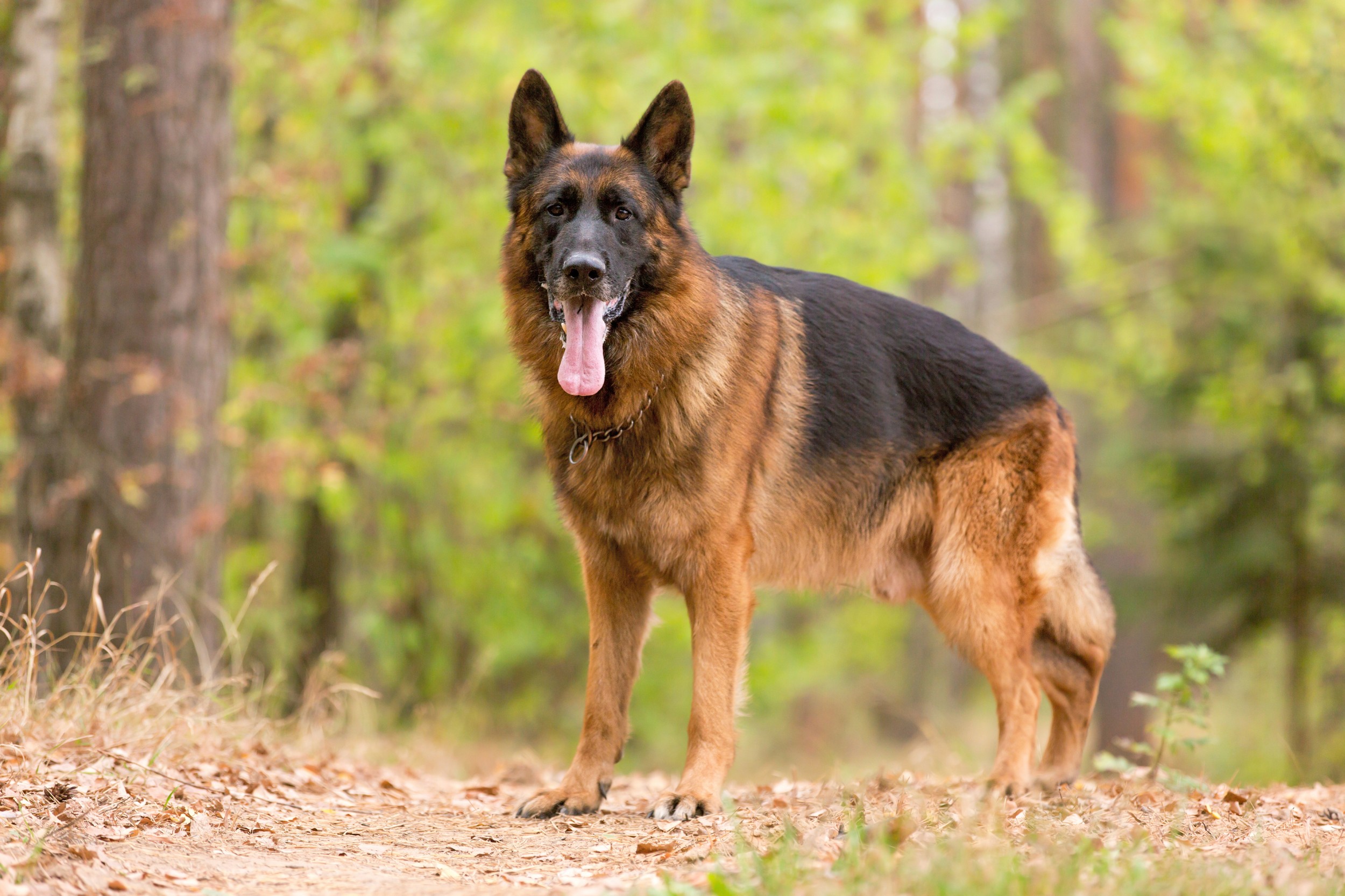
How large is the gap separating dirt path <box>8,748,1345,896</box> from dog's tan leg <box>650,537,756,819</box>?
0.81 ft

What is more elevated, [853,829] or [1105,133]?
[1105,133]

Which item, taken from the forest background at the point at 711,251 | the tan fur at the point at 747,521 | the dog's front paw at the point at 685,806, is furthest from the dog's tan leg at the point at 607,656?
the forest background at the point at 711,251

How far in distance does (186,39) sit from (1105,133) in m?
16.6

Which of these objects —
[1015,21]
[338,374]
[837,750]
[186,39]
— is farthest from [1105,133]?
[186,39]

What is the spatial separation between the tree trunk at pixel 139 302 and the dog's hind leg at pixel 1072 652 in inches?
173

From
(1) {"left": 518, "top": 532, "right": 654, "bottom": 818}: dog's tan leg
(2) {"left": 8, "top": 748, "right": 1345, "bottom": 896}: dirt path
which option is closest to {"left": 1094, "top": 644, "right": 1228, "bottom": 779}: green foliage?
(2) {"left": 8, "top": 748, "right": 1345, "bottom": 896}: dirt path

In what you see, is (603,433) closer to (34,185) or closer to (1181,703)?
(1181,703)

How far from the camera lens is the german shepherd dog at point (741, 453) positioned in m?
4.70

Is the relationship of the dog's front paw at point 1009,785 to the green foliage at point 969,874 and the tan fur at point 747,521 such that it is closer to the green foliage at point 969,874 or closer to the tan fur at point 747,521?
the tan fur at point 747,521

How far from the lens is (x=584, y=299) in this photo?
15.0ft

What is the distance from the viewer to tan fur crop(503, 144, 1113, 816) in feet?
15.5

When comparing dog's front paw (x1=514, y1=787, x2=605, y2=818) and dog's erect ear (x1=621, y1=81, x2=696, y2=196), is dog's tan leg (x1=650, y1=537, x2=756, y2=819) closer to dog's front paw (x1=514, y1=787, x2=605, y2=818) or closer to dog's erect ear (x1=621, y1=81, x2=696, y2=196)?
dog's front paw (x1=514, y1=787, x2=605, y2=818)

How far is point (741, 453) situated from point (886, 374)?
102 centimetres

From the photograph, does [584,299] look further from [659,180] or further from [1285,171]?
[1285,171]
